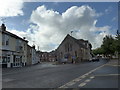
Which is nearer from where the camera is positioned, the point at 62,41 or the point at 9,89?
the point at 9,89

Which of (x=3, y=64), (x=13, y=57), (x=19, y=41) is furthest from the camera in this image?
(x=19, y=41)

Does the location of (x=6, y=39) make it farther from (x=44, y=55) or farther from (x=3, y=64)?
(x=44, y=55)

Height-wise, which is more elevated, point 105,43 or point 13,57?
point 105,43

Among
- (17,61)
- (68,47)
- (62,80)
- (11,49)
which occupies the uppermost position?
(68,47)

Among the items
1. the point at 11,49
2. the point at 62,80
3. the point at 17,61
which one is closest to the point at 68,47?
the point at 17,61

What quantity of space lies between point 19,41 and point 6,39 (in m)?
7.08

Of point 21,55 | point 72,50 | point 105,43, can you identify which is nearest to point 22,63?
point 21,55

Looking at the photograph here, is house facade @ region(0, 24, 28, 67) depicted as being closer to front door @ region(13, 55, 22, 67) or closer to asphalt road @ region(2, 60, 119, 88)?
front door @ region(13, 55, 22, 67)

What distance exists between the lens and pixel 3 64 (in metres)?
34.8

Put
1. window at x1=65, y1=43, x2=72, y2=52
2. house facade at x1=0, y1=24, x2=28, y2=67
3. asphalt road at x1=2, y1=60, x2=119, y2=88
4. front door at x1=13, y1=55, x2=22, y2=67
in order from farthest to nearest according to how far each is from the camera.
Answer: window at x1=65, y1=43, x2=72, y2=52, front door at x1=13, y1=55, x2=22, y2=67, house facade at x1=0, y1=24, x2=28, y2=67, asphalt road at x1=2, y1=60, x2=119, y2=88

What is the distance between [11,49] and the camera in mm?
38688

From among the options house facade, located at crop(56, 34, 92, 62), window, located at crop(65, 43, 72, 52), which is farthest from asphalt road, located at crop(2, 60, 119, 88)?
window, located at crop(65, 43, 72, 52)

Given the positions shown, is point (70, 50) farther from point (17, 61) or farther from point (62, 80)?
point (62, 80)

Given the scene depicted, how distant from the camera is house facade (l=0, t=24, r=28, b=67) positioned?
35041 mm
